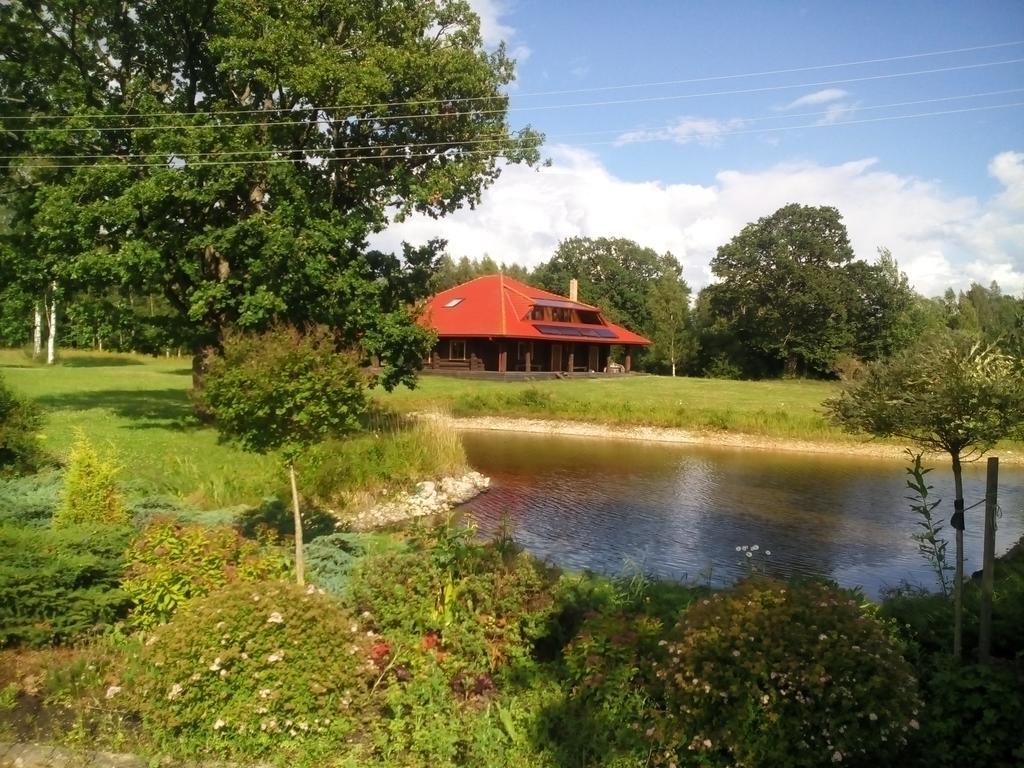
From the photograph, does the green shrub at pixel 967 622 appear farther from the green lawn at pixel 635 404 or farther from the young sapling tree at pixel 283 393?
the green lawn at pixel 635 404

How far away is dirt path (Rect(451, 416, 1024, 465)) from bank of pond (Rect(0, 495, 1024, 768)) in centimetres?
2412

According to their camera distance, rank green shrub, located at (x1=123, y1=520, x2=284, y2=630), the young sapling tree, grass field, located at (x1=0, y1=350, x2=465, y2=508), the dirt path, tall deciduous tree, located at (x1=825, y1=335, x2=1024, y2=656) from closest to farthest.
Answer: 1. tall deciduous tree, located at (x1=825, y1=335, x2=1024, y2=656)
2. green shrub, located at (x1=123, y1=520, x2=284, y2=630)
3. the young sapling tree
4. grass field, located at (x1=0, y1=350, x2=465, y2=508)
5. the dirt path

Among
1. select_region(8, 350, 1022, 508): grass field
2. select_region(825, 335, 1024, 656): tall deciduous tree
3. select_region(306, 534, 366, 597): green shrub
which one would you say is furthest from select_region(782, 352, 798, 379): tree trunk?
select_region(825, 335, 1024, 656): tall deciduous tree

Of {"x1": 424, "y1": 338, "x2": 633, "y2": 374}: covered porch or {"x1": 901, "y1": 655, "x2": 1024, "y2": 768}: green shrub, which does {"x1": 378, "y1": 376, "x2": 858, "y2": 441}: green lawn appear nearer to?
{"x1": 424, "y1": 338, "x2": 633, "y2": 374}: covered porch

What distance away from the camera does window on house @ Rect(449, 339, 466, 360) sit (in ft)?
168

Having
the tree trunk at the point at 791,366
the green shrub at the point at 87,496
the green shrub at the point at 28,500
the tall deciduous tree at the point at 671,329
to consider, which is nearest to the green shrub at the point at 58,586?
the green shrub at the point at 87,496

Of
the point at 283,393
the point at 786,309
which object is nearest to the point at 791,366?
the point at 786,309

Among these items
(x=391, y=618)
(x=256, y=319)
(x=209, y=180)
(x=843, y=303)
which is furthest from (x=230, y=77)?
(x=843, y=303)

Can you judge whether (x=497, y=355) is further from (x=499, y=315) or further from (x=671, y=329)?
(x=671, y=329)

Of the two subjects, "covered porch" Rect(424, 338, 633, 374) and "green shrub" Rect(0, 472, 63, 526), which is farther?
"covered porch" Rect(424, 338, 633, 374)

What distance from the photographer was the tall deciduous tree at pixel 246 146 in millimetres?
19078

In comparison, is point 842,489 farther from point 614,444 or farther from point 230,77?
point 230,77

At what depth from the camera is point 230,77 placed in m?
20.9

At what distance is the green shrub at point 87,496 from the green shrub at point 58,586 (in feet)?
4.65
